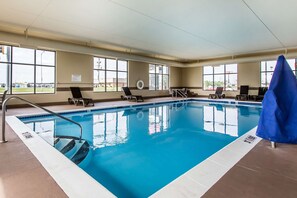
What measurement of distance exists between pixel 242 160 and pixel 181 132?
2.43m

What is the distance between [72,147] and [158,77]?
34.6ft

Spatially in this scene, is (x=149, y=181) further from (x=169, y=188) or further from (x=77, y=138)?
(x=77, y=138)

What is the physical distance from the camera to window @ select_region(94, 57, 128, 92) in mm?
9945

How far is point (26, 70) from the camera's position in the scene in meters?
7.62

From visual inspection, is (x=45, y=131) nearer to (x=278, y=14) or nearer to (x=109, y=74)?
(x=109, y=74)

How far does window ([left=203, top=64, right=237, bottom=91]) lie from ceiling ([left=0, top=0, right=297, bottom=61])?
5.00 m

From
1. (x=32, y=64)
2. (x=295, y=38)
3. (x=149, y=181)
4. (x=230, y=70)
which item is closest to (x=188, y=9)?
(x=149, y=181)

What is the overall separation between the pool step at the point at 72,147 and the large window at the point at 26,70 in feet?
16.9

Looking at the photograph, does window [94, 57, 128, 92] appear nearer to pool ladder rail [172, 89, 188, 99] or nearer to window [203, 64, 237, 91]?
pool ladder rail [172, 89, 188, 99]

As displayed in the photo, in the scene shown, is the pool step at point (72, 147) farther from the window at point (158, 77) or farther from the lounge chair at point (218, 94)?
the lounge chair at point (218, 94)

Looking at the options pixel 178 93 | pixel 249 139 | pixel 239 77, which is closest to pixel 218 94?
pixel 239 77

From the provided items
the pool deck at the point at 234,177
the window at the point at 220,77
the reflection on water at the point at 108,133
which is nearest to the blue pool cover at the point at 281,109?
the pool deck at the point at 234,177

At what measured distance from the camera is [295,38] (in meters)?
7.27

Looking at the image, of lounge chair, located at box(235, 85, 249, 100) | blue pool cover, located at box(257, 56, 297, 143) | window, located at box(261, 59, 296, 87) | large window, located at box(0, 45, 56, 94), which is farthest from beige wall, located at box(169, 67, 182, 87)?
blue pool cover, located at box(257, 56, 297, 143)
